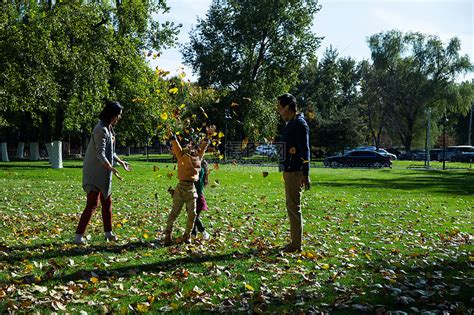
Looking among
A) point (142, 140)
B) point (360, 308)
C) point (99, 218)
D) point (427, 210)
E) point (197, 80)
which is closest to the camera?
point (360, 308)

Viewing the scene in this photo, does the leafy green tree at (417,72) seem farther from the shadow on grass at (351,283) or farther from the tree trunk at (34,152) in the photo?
the shadow on grass at (351,283)

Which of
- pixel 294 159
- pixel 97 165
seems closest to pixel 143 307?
pixel 97 165

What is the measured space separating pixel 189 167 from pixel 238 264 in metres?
1.77

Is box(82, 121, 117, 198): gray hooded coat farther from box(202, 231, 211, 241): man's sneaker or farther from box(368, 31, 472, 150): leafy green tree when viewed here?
box(368, 31, 472, 150): leafy green tree

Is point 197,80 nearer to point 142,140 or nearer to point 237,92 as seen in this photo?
point 237,92

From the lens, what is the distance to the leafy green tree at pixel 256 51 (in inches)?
1757

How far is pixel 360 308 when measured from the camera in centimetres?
488

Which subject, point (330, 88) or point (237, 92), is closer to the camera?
point (237, 92)

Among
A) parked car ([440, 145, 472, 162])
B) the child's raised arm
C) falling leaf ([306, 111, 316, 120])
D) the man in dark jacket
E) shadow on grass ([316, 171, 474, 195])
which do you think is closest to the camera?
the man in dark jacket

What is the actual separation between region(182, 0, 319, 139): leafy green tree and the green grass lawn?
33.3 m

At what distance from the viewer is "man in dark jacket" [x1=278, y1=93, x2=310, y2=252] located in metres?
7.21

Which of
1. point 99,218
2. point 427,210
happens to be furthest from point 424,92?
point 99,218

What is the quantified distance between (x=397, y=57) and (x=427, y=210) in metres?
54.9

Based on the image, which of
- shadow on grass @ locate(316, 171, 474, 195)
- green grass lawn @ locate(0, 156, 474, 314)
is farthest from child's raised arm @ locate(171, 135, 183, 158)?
shadow on grass @ locate(316, 171, 474, 195)
